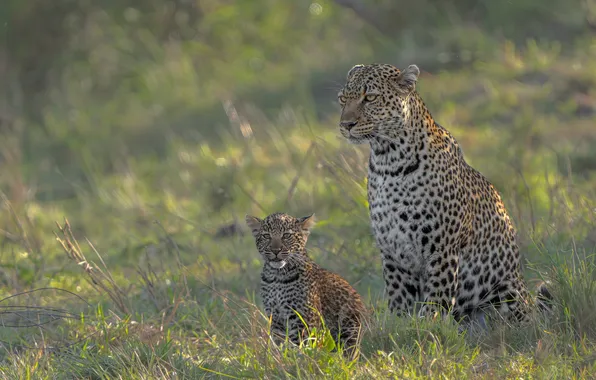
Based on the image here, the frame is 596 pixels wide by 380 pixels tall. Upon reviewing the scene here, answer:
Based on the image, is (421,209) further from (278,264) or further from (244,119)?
(244,119)

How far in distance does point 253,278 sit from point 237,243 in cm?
152

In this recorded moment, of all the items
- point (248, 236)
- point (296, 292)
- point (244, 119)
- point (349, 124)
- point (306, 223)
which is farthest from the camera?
point (244, 119)

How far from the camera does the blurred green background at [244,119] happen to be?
8.73 metres

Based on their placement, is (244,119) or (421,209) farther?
(244,119)

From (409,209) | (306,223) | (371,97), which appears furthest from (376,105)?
(306,223)

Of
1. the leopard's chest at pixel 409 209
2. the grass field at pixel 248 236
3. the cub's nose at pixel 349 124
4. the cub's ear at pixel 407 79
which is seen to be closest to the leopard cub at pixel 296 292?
the grass field at pixel 248 236

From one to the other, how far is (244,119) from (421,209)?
6.08m

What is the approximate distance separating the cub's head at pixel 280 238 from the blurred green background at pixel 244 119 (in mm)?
870

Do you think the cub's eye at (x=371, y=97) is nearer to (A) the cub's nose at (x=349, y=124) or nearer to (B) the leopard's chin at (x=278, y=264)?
(A) the cub's nose at (x=349, y=124)

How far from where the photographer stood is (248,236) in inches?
389

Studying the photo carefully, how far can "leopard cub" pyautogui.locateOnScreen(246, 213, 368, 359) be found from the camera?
251 inches

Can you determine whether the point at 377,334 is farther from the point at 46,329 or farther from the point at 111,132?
the point at 111,132

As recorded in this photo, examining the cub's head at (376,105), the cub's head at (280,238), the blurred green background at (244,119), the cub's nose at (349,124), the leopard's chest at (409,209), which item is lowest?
the blurred green background at (244,119)

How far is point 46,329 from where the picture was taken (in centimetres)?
686
